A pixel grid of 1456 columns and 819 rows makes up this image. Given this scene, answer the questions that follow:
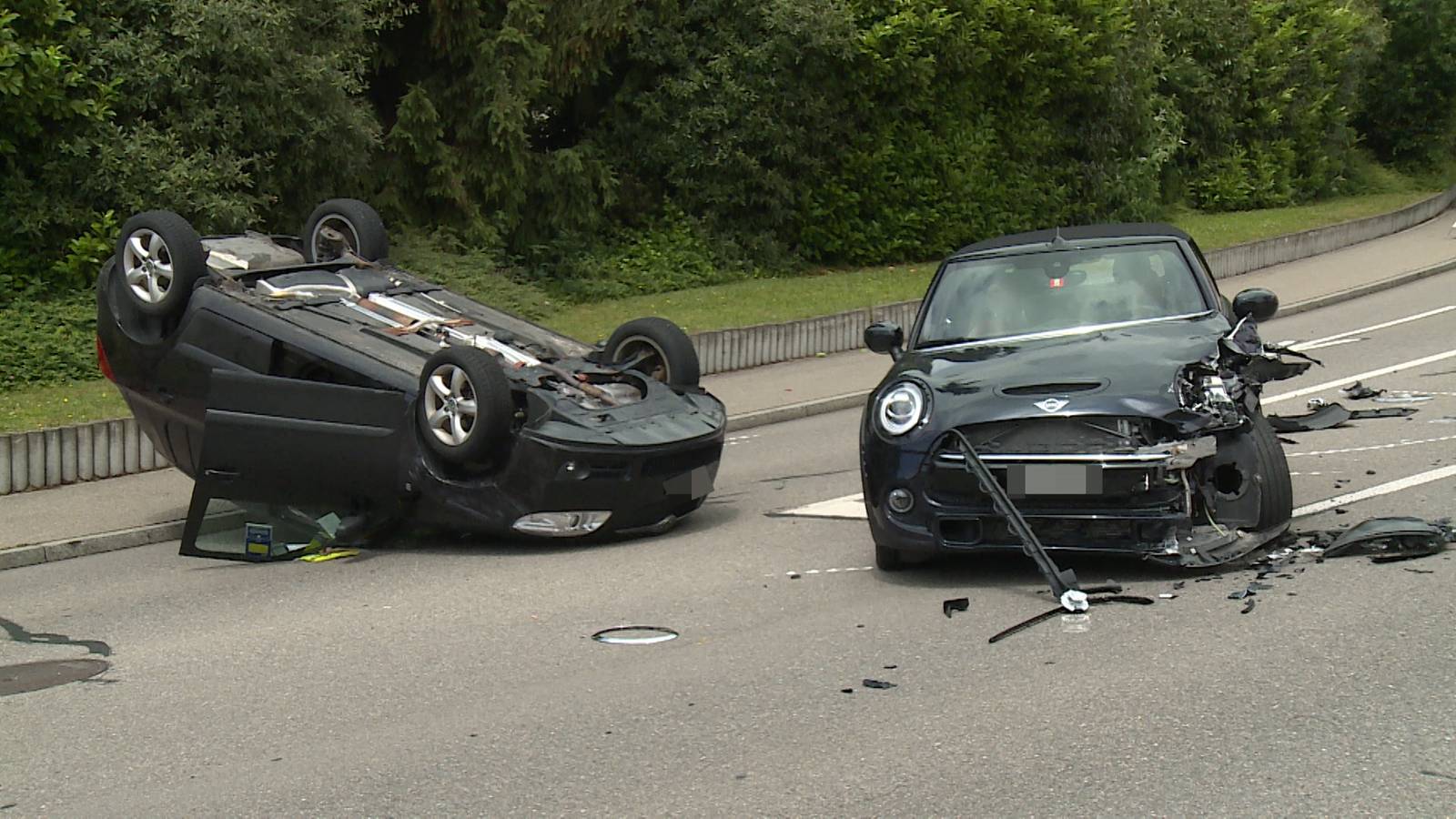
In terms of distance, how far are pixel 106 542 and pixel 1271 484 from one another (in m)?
7.30

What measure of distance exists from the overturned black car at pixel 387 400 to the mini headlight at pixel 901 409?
206 centimetres

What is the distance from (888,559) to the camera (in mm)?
8648

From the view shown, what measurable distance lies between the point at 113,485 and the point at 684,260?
13383 millimetres

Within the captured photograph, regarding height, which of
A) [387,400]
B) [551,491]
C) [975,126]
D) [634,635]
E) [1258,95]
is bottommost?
[634,635]

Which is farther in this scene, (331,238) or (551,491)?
(331,238)

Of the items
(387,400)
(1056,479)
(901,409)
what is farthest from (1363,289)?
(1056,479)

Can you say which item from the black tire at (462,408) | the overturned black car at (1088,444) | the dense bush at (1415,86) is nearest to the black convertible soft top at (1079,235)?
the overturned black car at (1088,444)

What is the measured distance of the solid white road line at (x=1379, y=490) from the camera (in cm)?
955

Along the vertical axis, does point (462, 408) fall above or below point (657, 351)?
below

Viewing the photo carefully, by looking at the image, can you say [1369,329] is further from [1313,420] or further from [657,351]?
[657,351]

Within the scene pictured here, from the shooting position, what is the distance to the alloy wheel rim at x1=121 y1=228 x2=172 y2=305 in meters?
10.9

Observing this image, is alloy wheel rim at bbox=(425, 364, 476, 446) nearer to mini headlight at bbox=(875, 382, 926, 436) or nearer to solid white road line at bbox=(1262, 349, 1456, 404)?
mini headlight at bbox=(875, 382, 926, 436)

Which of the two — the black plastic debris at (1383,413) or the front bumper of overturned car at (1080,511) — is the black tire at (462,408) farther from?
the black plastic debris at (1383,413)

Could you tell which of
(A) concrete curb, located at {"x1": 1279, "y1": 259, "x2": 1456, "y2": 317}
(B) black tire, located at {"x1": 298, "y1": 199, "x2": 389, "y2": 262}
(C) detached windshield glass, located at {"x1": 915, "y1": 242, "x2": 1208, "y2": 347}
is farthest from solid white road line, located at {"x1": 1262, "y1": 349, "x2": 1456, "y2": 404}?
(B) black tire, located at {"x1": 298, "y1": 199, "x2": 389, "y2": 262}
